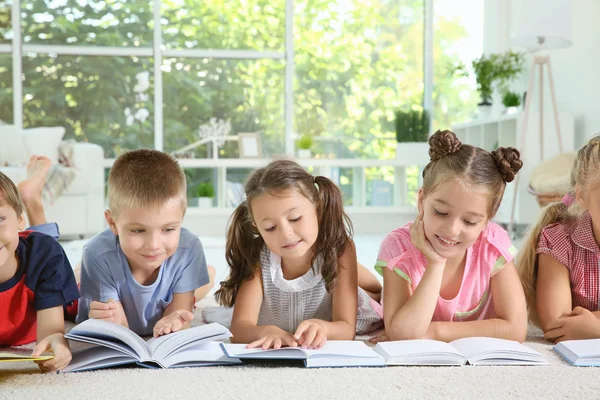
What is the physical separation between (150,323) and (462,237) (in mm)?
844

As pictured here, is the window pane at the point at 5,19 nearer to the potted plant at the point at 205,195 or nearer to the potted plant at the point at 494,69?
the potted plant at the point at 205,195

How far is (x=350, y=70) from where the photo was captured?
22.5 ft

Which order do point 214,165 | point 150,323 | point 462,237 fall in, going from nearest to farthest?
point 462,237 → point 150,323 → point 214,165

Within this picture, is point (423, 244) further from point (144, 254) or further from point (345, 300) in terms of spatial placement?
point (144, 254)

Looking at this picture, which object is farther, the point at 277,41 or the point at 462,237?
the point at 277,41

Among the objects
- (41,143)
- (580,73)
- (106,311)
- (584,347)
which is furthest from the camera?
(41,143)

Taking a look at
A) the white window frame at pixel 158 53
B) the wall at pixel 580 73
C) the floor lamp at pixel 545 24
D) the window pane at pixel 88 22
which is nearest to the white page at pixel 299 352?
the floor lamp at pixel 545 24

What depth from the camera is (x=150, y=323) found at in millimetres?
1876

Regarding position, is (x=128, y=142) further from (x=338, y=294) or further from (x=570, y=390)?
(x=570, y=390)

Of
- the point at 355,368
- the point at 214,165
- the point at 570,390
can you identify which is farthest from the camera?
the point at 214,165

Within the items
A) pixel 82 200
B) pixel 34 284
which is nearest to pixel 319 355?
pixel 34 284

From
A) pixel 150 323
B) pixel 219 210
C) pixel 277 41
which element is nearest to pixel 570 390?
pixel 150 323

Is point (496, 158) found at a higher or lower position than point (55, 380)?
higher

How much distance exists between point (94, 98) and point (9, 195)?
17.6ft
